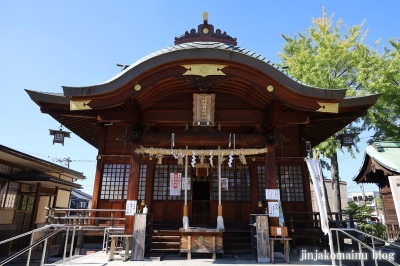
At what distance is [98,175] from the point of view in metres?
11.7

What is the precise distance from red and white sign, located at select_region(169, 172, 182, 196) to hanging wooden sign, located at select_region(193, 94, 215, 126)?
144 inches

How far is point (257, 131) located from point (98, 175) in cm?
722

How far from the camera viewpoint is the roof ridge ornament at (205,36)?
1093 centimetres

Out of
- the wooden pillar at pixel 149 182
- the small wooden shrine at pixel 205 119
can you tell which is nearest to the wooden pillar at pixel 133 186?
the small wooden shrine at pixel 205 119

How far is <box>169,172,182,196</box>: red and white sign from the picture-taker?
11.4m

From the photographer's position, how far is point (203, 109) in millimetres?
8805

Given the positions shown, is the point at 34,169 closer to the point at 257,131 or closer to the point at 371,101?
the point at 257,131

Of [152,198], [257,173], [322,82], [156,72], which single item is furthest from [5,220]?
[322,82]

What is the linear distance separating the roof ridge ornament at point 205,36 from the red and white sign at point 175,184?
569 centimetres

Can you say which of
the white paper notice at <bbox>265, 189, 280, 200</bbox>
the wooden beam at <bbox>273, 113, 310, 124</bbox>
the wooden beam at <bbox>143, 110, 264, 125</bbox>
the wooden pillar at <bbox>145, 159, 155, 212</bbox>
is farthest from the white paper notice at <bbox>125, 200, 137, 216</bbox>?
the wooden beam at <bbox>273, 113, 310, 124</bbox>

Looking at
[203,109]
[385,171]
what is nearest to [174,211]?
[203,109]

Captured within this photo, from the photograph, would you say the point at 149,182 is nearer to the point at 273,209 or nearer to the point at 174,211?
the point at 174,211

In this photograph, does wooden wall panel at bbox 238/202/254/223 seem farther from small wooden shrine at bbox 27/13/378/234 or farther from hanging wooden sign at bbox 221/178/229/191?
hanging wooden sign at bbox 221/178/229/191

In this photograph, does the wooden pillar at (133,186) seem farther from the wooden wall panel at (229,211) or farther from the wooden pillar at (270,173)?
the wooden wall panel at (229,211)
